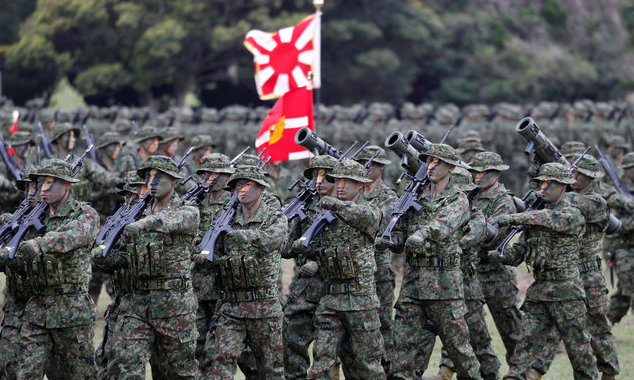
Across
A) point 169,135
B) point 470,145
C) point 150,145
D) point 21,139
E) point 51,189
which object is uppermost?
point 21,139

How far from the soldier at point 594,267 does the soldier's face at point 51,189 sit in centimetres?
475

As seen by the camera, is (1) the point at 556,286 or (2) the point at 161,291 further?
(1) the point at 556,286

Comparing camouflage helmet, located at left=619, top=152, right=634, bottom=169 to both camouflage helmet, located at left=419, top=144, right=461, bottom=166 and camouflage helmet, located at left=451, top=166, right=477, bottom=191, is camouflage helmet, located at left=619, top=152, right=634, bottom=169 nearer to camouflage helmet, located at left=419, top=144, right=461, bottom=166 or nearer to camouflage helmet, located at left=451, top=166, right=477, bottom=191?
camouflage helmet, located at left=451, top=166, right=477, bottom=191

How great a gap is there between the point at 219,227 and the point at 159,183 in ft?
1.98

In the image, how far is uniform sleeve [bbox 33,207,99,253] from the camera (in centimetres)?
879

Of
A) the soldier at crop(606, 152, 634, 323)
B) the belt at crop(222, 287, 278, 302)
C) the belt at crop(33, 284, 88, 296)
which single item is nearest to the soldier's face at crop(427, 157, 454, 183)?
the belt at crop(222, 287, 278, 302)

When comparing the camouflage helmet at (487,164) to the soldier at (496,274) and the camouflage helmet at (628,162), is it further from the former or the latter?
the camouflage helmet at (628,162)

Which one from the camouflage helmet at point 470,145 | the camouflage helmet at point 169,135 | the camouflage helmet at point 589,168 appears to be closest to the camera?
the camouflage helmet at point 589,168

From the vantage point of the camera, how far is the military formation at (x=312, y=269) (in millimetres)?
9211

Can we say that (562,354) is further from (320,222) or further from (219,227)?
(219,227)

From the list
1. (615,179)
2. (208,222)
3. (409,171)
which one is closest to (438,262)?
(409,171)

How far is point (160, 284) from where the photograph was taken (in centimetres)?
928

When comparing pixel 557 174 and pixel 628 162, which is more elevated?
pixel 628 162

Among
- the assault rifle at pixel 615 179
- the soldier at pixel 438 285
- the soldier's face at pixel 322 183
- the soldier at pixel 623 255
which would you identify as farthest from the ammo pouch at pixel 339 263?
the assault rifle at pixel 615 179
